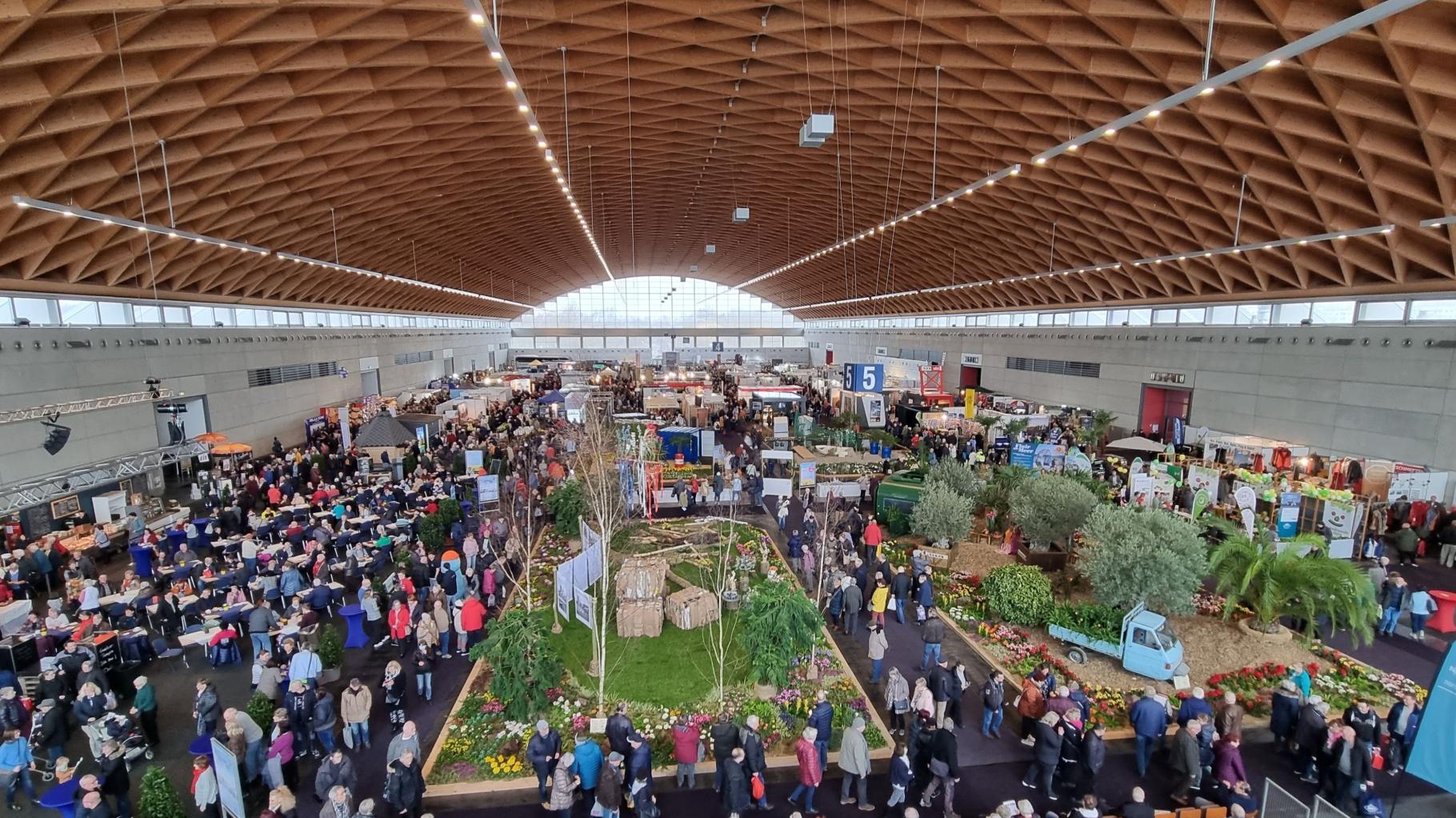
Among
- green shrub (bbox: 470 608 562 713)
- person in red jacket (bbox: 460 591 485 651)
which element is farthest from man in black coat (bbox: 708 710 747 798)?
person in red jacket (bbox: 460 591 485 651)

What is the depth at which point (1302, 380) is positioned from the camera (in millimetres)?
21141

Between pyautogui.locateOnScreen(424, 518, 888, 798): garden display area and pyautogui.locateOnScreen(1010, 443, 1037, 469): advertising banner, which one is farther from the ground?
pyautogui.locateOnScreen(1010, 443, 1037, 469): advertising banner

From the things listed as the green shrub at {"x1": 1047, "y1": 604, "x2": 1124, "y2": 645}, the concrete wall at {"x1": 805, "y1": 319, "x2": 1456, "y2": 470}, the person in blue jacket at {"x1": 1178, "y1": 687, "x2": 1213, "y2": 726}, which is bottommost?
the green shrub at {"x1": 1047, "y1": 604, "x2": 1124, "y2": 645}

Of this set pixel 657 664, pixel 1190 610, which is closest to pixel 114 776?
pixel 657 664

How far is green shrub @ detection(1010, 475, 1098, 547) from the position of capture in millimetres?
12805

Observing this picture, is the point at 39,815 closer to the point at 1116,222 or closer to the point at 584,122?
A: the point at 584,122

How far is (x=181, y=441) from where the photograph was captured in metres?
19.1

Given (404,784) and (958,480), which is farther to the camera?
(958,480)

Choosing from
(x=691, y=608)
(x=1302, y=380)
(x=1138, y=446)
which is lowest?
(x=691, y=608)

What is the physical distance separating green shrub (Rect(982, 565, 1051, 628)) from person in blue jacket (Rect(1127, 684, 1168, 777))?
10.1 ft

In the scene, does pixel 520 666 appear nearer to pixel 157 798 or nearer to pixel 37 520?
pixel 157 798

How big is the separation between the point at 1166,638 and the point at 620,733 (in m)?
7.99

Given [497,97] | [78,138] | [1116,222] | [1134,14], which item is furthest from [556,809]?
[1116,222]

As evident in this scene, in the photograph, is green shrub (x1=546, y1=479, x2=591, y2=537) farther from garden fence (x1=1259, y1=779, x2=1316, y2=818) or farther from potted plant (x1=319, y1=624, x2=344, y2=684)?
garden fence (x1=1259, y1=779, x2=1316, y2=818)
